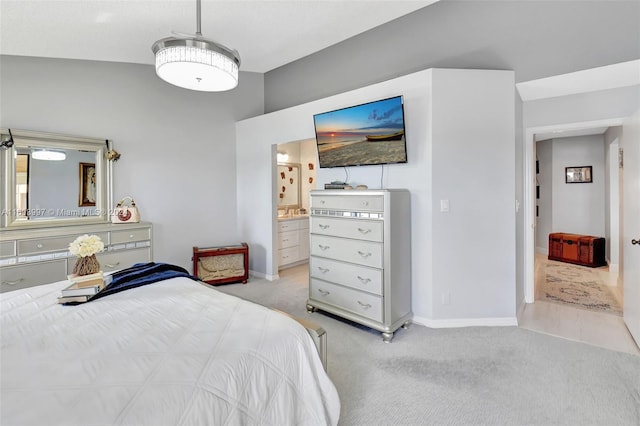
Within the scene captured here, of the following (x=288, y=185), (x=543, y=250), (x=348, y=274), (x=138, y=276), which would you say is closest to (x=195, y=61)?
(x=138, y=276)

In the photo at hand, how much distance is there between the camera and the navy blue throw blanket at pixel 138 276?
194 centimetres

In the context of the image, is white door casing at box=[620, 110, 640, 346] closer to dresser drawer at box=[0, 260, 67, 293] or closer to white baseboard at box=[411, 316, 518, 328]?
white baseboard at box=[411, 316, 518, 328]

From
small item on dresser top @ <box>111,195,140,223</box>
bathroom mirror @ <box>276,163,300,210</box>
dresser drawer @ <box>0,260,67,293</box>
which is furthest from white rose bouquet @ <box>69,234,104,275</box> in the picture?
bathroom mirror @ <box>276,163,300,210</box>

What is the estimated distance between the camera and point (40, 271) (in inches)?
120

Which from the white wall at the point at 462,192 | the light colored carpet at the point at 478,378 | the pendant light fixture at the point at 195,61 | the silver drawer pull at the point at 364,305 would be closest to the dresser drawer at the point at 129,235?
the pendant light fixture at the point at 195,61

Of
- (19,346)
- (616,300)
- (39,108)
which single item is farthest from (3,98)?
(616,300)

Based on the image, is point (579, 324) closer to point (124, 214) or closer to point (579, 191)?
point (579, 191)

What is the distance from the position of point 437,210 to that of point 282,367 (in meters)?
2.26

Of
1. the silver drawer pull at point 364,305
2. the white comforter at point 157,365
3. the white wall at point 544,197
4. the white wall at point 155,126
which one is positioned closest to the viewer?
the white comforter at point 157,365

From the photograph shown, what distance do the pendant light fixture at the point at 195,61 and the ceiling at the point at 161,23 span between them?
1.39 meters

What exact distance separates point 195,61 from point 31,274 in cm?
280

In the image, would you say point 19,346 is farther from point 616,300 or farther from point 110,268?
point 616,300

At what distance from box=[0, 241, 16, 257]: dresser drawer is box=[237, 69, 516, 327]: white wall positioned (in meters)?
3.81

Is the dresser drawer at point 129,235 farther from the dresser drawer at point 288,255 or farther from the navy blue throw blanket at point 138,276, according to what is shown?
the dresser drawer at point 288,255
